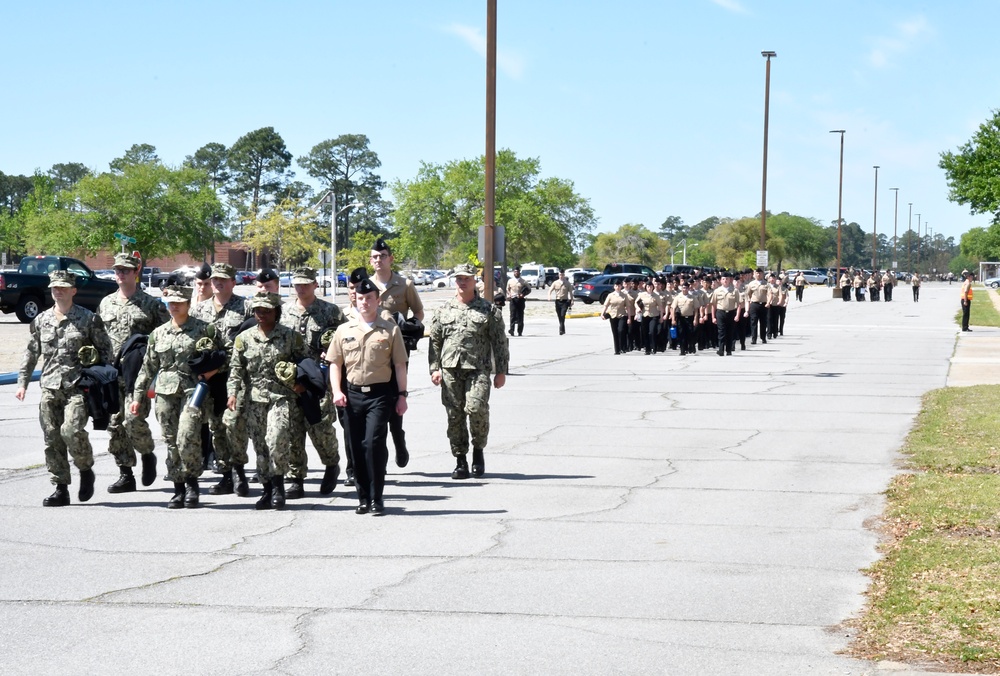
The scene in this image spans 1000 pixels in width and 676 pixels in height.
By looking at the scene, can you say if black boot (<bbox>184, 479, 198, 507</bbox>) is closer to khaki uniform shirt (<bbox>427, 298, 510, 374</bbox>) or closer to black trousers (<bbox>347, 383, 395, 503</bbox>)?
black trousers (<bbox>347, 383, 395, 503</bbox>)

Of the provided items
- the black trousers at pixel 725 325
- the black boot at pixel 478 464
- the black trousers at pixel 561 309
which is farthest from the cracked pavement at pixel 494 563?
the black trousers at pixel 561 309

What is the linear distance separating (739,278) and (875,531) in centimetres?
2360

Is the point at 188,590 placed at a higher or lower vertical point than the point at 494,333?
lower

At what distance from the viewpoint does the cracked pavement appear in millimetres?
6102

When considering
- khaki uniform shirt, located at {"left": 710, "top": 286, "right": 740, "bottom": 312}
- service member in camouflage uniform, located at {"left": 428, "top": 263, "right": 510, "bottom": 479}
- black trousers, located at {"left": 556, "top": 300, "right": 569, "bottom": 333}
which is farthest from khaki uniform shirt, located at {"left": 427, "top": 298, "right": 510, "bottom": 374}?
black trousers, located at {"left": 556, "top": 300, "right": 569, "bottom": 333}

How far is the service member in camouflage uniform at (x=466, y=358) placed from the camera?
11109 millimetres

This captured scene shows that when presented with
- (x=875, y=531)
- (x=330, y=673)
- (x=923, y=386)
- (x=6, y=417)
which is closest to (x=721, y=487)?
(x=875, y=531)

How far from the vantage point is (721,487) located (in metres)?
11.0

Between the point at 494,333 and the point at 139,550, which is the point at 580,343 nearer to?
the point at 494,333

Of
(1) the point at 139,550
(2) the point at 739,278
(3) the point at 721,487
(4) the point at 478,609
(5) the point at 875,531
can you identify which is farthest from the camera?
(2) the point at 739,278

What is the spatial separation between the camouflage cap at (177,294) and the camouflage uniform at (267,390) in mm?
530

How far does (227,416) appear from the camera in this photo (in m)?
9.96

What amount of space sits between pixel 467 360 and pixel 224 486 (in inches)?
87.1

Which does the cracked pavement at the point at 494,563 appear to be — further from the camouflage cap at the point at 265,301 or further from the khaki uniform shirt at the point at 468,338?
the camouflage cap at the point at 265,301
